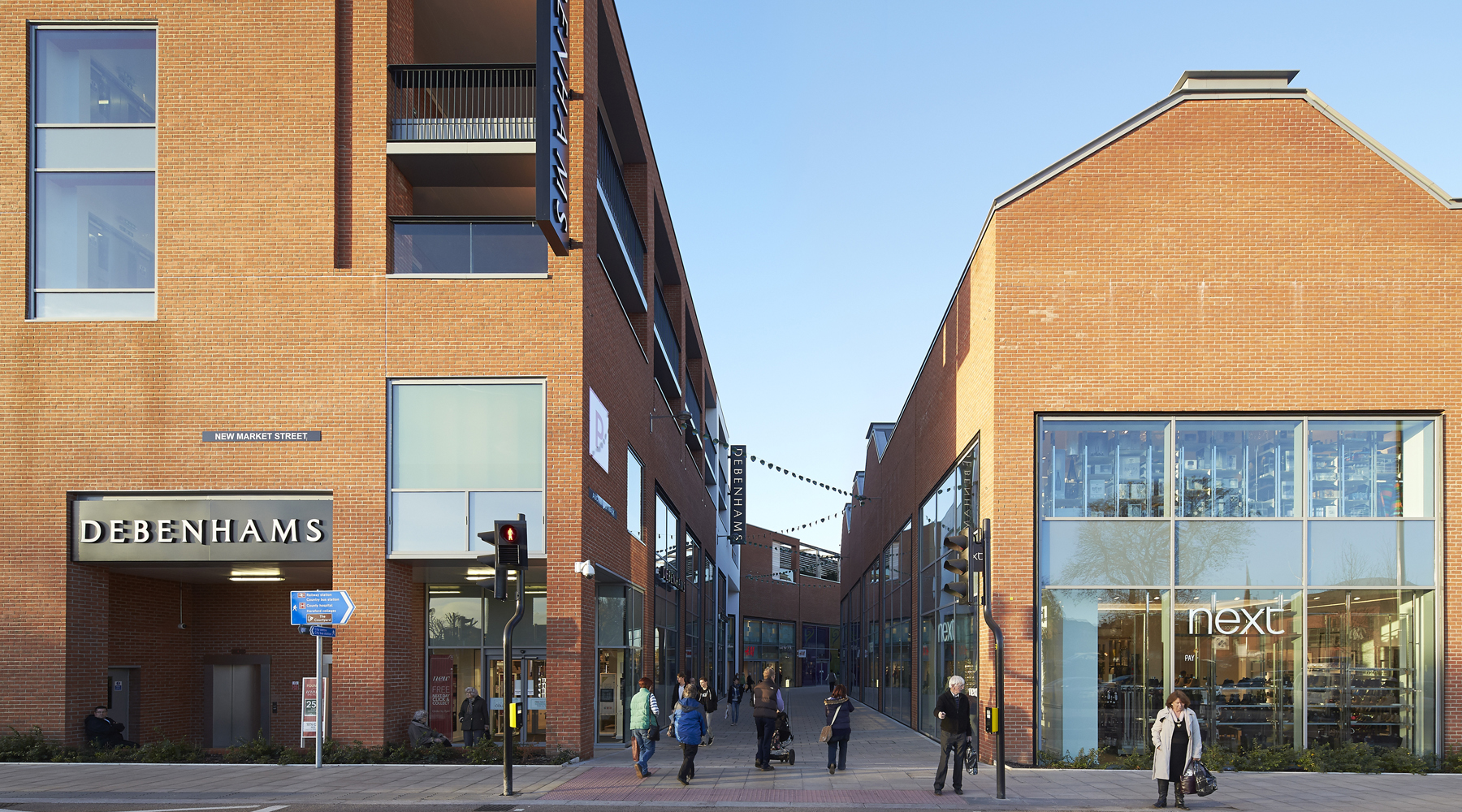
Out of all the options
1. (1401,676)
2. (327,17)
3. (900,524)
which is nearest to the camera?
(1401,676)

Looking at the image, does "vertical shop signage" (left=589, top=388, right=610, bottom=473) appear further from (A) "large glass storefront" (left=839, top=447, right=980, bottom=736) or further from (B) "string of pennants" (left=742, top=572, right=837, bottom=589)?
(B) "string of pennants" (left=742, top=572, right=837, bottom=589)

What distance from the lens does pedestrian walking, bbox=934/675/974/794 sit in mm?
14938

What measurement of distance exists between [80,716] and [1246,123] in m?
21.2

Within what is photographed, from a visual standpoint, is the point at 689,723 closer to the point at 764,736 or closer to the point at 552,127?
the point at 764,736

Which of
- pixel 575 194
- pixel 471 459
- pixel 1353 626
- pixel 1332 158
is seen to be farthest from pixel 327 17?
pixel 1353 626

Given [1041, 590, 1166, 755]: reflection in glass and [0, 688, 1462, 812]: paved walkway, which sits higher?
[1041, 590, 1166, 755]: reflection in glass

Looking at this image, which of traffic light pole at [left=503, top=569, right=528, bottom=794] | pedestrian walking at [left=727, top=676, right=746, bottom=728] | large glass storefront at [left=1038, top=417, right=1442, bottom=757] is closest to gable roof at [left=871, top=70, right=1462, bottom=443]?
large glass storefront at [left=1038, top=417, right=1442, bottom=757]

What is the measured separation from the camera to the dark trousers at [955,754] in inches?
587

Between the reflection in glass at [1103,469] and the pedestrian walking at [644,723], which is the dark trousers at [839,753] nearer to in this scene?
the pedestrian walking at [644,723]

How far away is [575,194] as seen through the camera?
1925cm

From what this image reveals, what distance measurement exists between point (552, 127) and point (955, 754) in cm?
1101

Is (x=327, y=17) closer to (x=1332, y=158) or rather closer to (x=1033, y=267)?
(x=1033, y=267)

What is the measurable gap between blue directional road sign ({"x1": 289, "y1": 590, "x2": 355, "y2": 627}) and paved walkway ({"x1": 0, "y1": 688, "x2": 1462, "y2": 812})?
7.10 ft

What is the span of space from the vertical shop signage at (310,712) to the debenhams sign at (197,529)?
203 centimetres
